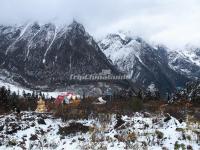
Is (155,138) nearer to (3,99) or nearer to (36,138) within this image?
(36,138)

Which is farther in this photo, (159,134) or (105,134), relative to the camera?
(105,134)

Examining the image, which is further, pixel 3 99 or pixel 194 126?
pixel 3 99

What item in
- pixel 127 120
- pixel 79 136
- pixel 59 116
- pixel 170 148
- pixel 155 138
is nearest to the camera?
pixel 170 148

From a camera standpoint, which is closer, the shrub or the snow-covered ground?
the snow-covered ground

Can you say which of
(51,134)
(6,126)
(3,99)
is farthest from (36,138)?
(3,99)

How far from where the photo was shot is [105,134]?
55.3 metres

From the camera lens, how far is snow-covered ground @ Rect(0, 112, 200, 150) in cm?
4786

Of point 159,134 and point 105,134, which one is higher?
point 159,134

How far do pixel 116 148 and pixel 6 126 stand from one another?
22651 millimetres

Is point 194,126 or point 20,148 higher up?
point 194,126

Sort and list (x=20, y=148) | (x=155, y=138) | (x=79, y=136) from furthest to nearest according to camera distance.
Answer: (x=79, y=136), (x=20, y=148), (x=155, y=138)

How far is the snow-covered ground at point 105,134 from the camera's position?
4786cm

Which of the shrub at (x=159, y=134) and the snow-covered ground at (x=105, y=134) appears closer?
the snow-covered ground at (x=105, y=134)

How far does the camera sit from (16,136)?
58.1 metres
